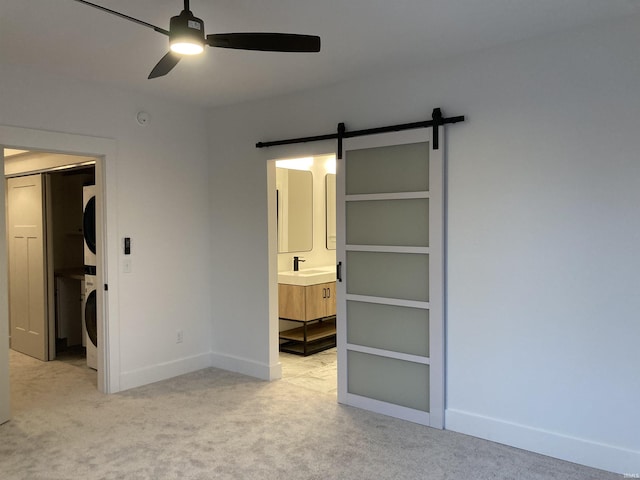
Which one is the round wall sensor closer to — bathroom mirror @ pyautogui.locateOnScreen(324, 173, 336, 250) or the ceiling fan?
the ceiling fan

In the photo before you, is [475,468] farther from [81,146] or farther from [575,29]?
[81,146]

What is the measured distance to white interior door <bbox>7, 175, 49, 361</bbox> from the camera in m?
5.08

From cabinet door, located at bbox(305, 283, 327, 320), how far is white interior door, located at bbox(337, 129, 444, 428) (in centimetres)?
132

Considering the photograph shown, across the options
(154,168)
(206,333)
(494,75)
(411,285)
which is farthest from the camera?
(206,333)

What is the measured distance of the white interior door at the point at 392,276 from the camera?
3.37 m

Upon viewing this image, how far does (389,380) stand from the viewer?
3.62m

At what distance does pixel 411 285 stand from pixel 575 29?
1.82 m

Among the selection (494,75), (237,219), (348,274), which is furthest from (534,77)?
(237,219)

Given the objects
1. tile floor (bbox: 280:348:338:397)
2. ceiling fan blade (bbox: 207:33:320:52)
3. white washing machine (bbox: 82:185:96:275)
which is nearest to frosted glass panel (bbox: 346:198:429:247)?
tile floor (bbox: 280:348:338:397)

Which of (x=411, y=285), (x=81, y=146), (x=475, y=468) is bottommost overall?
→ (x=475, y=468)

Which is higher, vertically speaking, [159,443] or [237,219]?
[237,219]

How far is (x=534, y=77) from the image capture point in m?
2.97

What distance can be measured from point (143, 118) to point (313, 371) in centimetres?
270

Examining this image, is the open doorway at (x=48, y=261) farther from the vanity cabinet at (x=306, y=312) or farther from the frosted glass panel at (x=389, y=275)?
the frosted glass panel at (x=389, y=275)
